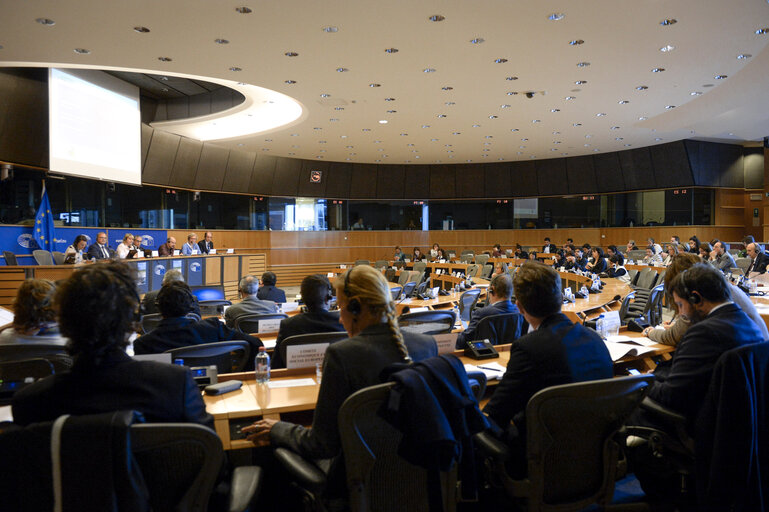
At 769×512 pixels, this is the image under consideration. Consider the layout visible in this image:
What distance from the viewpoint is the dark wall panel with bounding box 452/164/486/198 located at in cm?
1898

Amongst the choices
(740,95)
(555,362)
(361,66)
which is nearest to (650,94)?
(740,95)

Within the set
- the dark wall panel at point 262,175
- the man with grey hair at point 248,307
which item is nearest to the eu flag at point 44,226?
the dark wall panel at point 262,175

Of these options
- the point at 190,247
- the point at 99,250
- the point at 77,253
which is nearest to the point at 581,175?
the point at 190,247

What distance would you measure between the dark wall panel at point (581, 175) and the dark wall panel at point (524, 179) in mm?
A: 1181

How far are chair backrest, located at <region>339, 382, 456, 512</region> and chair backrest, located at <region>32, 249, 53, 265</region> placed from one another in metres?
9.76

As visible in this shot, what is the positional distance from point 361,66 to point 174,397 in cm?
745

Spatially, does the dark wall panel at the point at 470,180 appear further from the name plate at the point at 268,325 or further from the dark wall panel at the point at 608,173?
the name plate at the point at 268,325

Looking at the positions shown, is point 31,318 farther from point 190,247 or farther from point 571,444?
point 190,247

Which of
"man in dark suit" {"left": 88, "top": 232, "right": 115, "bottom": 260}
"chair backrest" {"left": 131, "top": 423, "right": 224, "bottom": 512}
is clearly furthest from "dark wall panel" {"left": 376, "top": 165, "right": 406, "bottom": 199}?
"chair backrest" {"left": 131, "top": 423, "right": 224, "bottom": 512}

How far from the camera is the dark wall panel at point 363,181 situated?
728 inches

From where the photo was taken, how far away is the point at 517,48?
7.41 metres

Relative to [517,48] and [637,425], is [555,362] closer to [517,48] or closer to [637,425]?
[637,425]

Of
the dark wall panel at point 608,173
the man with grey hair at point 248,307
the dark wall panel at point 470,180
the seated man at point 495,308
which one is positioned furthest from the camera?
the dark wall panel at point 470,180

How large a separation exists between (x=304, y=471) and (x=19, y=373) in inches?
58.9
